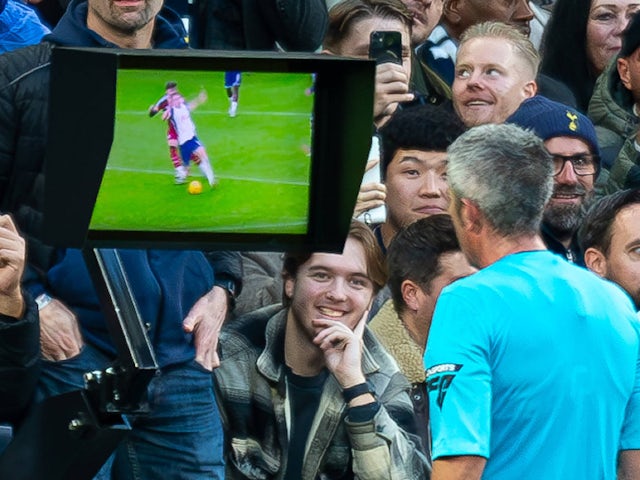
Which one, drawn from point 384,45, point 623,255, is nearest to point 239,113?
point 384,45

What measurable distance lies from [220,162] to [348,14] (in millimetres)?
3210

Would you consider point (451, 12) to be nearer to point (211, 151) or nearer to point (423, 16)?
point (423, 16)

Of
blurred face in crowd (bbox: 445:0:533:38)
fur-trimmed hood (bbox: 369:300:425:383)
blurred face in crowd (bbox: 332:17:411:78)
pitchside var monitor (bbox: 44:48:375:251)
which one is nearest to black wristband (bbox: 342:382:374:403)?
fur-trimmed hood (bbox: 369:300:425:383)

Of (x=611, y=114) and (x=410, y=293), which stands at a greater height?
(x=611, y=114)

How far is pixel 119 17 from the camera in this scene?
6012mm

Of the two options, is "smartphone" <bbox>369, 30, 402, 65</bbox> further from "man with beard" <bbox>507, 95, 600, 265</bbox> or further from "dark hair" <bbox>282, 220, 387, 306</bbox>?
"dark hair" <bbox>282, 220, 387, 306</bbox>

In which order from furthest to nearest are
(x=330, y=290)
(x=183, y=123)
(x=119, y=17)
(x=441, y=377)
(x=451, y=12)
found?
1. (x=451, y=12)
2. (x=330, y=290)
3. (x=119, y=17)
4. (x=441, y=377)
5. (x=183, y=123)

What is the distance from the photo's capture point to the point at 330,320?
6.28 metres

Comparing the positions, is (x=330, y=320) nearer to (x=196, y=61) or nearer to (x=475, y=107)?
(x=475, y=107)

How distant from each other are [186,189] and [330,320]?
2.36m

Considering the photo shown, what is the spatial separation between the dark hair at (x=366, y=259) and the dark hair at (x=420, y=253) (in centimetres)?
7

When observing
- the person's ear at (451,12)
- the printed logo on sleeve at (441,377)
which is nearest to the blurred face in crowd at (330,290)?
the printed logo on sleeve at (441,377)

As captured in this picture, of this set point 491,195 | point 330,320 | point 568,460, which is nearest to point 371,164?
point 330,320

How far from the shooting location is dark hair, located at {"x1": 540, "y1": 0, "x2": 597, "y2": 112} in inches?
323
